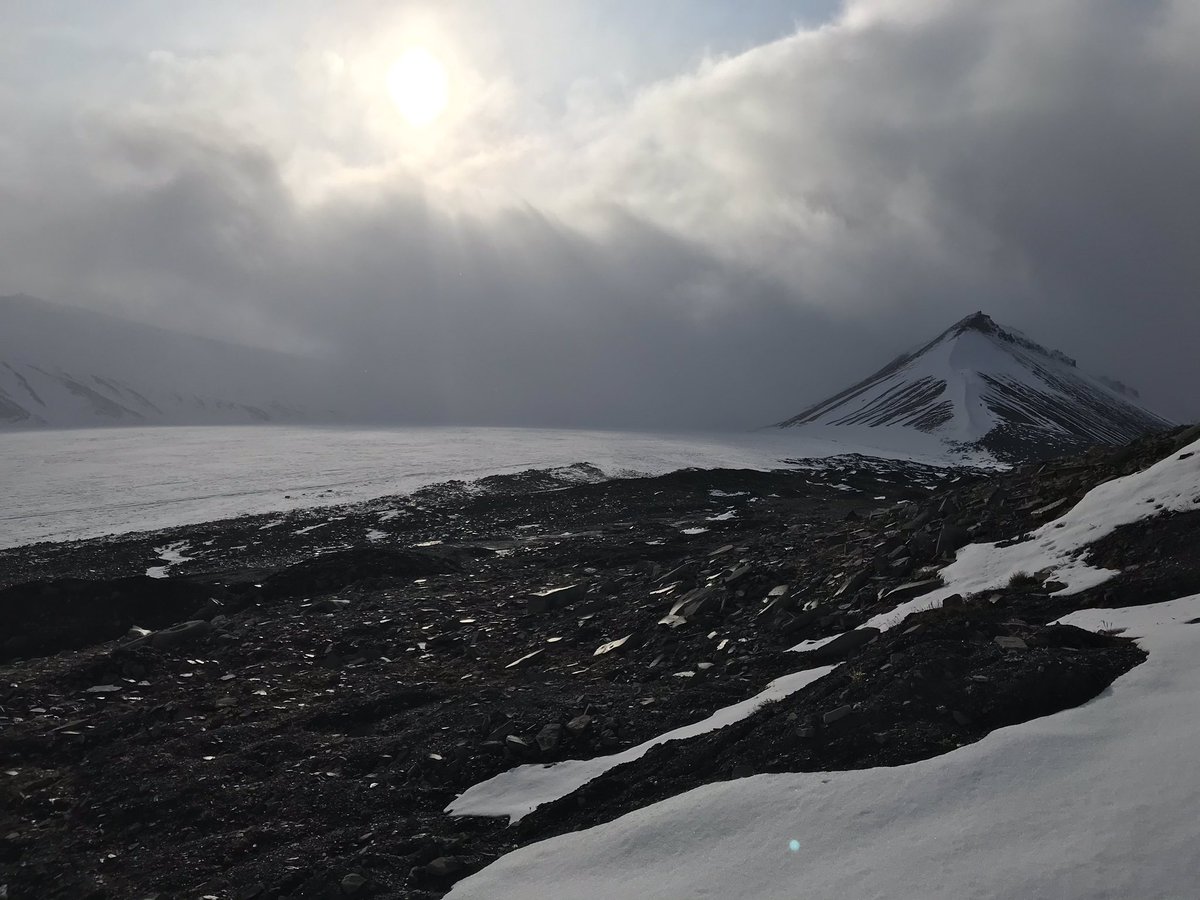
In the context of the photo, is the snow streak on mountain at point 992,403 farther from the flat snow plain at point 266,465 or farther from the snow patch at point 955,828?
the snow patch at point 955,828

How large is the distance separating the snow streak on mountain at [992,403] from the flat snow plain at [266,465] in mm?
13255

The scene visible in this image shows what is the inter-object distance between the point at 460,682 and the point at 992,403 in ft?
401

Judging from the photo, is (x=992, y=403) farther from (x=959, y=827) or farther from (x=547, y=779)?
(x=959, y=827)

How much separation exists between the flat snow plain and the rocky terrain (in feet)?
51.2

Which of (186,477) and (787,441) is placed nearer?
(186,477)

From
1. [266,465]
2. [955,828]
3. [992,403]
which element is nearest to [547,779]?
[955,828]

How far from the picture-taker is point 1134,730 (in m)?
7.35

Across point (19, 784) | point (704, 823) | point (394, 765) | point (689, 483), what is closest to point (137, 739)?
point (19, 784)

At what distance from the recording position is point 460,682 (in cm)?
1698

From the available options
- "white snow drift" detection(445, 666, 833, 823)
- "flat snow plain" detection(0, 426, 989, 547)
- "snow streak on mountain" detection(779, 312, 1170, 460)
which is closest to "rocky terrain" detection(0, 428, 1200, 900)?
"white snow drift" detection(445, 666, 833, 823)

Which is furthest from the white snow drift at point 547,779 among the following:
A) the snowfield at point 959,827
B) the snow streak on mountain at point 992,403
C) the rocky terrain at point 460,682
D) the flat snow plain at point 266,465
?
the snow streak on mountain at point 992,403

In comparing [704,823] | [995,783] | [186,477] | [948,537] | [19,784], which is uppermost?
[186,477]

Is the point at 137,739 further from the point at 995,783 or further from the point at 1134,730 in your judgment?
the point at 1134,730

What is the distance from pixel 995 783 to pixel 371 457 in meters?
65.8
